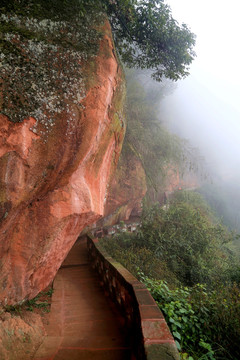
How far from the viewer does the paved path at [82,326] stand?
2.79 meters

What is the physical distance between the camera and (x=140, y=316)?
2.52 m

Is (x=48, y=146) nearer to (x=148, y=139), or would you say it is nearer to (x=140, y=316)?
(x=140, y=316)

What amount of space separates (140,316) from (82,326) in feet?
4.82

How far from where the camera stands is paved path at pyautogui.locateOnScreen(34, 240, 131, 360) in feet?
9.16

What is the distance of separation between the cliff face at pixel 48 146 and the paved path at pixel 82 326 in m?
0.65

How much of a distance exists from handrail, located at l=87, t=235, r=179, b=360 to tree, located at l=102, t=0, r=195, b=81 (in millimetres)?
5601

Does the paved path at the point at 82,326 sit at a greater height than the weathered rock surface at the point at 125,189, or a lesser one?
lesser

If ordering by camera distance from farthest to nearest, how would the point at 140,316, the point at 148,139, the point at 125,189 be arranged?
the point at 148,139, the point at 125,189, the point at 140,316

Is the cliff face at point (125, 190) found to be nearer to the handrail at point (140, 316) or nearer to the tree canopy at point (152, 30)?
the tree canopy at point (152, 30)

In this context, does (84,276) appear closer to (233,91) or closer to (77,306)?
(77,306)

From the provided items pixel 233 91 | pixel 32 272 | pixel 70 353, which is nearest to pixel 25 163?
pixel 32 272

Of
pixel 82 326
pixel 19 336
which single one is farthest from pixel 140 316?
pixel 19 336

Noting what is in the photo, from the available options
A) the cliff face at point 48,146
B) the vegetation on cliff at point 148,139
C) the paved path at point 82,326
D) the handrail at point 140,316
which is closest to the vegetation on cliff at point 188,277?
the handrail at point 140,316

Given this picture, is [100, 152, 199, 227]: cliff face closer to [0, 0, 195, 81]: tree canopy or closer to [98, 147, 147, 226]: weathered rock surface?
[98, 147, 147, 226]: weathered rock surface
